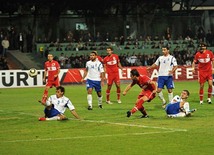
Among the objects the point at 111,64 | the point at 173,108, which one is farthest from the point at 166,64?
the point at 173,108

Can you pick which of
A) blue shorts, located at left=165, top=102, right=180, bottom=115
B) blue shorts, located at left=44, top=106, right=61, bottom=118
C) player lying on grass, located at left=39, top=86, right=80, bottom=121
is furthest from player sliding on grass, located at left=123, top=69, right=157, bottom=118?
blue shorts, located at left=44, top=106, right=61, bottom=118

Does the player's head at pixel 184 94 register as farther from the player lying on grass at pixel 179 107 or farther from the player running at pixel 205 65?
the player running at pixel 205 65

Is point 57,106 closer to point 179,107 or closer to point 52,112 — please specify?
point 52,112

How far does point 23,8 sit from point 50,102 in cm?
3890

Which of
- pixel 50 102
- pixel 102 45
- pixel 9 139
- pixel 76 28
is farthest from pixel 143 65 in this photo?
pixel 9 139

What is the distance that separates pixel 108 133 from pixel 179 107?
428cm

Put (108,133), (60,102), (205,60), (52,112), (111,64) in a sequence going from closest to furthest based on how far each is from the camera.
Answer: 1. (108,133)
2. (60,102)
3. (52,112)
4. (205,60)
5. (111,64)

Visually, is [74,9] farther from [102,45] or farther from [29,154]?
[29,154]

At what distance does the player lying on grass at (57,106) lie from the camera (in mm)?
21656

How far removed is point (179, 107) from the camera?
22.4m

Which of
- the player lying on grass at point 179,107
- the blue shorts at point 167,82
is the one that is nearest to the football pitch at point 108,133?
the player lying on grass at point 179,107

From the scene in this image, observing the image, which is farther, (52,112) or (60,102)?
(52,112)

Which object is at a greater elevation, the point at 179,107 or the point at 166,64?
the point at 166,64

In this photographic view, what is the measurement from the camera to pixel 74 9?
2410 inches
